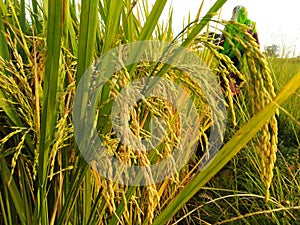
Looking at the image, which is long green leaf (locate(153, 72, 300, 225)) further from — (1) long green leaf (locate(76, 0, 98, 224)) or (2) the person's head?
(2) the person's head

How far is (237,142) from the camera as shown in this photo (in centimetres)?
63

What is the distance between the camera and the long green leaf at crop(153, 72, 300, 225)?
21.5 inches

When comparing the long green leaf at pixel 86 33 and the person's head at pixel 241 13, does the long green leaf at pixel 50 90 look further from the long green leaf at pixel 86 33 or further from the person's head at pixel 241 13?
the person's head at pixel 241 13

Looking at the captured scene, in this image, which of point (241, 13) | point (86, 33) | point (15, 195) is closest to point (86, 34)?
point (86, 33)

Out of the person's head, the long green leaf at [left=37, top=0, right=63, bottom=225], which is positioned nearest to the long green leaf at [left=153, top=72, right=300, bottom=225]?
the long green leaf at [left=37, top=0, right=63, bottom=225]

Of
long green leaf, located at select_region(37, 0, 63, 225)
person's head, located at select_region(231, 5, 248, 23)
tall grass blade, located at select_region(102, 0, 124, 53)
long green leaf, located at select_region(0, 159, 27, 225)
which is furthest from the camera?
person's head, located at select_region(231, 5, 248, 23)

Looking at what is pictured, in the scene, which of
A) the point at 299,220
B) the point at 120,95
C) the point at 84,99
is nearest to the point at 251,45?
the point at 120,95

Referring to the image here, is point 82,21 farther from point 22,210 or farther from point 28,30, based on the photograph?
point 28,30

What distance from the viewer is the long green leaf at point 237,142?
55 centimetres

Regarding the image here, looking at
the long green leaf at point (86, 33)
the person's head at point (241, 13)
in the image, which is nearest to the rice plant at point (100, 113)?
the long green leaf at point (86, 33)

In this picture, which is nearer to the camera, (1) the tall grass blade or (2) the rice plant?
(2) the rice plant

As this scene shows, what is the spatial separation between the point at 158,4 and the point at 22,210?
1.72 ft

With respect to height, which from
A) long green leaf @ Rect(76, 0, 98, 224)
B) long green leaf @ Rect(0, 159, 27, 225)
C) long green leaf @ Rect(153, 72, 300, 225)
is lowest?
long green leaf @ Rect(0, 159, 27, 225)

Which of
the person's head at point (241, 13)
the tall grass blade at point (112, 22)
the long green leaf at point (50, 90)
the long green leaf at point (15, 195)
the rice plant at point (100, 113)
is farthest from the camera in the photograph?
the person's head at point (241, 13)
